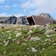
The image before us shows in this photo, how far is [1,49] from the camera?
27.8 meters

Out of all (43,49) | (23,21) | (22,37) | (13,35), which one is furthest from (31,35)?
(23,21)

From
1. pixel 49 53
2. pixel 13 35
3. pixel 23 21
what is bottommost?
pixel 23 21

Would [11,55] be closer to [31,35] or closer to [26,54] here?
[26,54]

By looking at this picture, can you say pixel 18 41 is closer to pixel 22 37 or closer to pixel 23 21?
pixel 22 37

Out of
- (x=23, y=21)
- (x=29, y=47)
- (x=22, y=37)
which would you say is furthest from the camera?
(x=23, y=21)

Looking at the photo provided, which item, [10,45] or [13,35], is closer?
[10,45]

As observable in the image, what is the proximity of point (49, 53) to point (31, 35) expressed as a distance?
7.61 m

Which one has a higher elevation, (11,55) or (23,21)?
(11,55)

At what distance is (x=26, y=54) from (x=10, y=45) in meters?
4.07

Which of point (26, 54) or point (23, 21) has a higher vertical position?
point (26, 54)

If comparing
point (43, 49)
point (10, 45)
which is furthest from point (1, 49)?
point (43, 49)

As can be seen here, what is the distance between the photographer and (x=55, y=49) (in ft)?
80.6

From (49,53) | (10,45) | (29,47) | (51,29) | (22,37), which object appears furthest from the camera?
(51,29)

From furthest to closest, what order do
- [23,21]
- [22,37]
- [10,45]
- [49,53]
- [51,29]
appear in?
[23,21] < [51,29] < [22,37] < [10,45] < [49,53]
